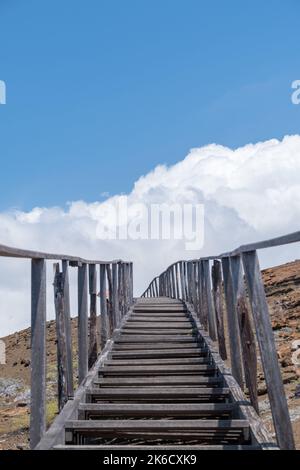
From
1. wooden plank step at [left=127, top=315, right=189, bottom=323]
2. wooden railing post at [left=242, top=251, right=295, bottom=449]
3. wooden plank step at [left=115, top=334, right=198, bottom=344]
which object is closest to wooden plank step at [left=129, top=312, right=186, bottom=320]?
wooden plank step at [left=127, top=315, right=189, bottom=323]

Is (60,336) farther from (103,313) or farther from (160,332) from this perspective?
(160,332)

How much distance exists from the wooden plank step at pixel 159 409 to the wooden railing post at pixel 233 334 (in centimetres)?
68

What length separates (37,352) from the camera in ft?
11.3

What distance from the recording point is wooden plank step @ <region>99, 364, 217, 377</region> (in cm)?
568

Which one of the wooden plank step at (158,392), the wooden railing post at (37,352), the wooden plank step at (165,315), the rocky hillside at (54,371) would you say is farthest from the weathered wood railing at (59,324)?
the wooden plank step at (165,315)

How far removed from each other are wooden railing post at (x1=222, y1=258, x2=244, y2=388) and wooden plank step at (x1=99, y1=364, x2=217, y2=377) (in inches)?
24.8

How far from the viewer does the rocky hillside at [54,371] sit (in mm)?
6717

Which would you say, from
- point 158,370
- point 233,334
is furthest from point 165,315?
point 233,334

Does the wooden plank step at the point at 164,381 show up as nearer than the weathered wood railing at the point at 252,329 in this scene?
No

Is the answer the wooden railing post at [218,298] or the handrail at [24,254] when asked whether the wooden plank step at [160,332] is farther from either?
the handrail at [24,254]

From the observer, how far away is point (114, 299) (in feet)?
31.8
